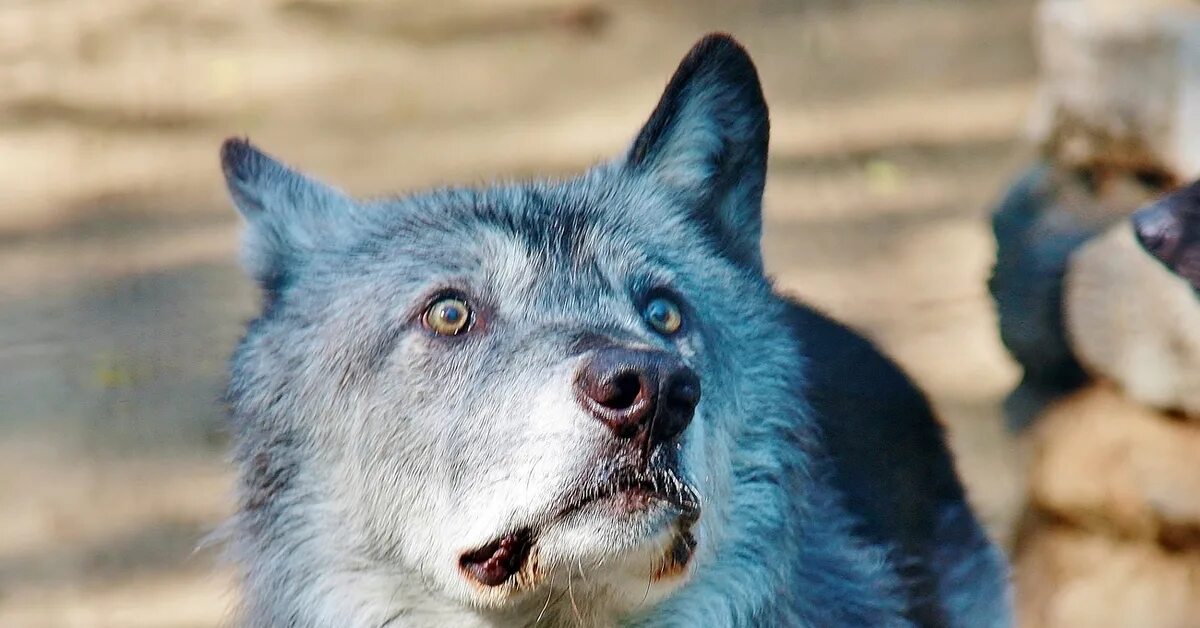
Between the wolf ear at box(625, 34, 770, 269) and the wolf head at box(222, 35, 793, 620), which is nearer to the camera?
the wolf head at box(222, 35, 793, 620)

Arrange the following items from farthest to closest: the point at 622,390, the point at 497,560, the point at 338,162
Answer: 1. the point at 338,162
2. the point at 497,560
3. the point at 622,390

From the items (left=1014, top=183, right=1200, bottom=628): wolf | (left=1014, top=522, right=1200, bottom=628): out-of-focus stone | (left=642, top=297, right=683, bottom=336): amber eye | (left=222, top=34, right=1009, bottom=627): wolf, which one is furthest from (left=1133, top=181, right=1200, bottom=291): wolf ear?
(left=642, top=297, right=683, bottom=336): amber eye

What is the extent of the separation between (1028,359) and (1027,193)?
2.26 feet

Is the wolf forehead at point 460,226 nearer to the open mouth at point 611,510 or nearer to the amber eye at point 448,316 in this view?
the amber eye at point 448,316

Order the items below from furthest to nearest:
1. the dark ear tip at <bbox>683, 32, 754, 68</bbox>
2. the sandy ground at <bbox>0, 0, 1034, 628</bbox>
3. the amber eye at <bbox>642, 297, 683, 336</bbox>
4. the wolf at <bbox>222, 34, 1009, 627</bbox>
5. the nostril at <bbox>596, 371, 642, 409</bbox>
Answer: the sandy ground at <bbox>0, 0, 1034, 628</bbox> < the dark ear tip at <bbox>683, 32, 754, 68</bbox> < the amber eye at <bbox>642, 297, 683, 336</bbox> < the wolf at <bbox>222, 34, 1009, 627</bbox> < the nostril at <bbox>596, 371, 642, 409</bbox>

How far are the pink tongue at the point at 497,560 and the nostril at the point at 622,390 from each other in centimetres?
36

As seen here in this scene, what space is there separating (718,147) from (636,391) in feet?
4.29

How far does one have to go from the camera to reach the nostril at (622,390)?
297 cm

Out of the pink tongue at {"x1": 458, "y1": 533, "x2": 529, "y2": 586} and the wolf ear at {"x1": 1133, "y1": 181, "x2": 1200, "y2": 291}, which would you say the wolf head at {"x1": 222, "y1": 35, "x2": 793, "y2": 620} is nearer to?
the pink tongue at {"x1": 458, "y1": 533, "x2": 529, "y2": 586}

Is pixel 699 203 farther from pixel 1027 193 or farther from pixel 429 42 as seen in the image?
pixel 429 42

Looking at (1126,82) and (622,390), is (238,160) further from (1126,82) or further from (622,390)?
(1126,82)

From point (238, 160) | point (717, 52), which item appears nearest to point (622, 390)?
point (717, 52)

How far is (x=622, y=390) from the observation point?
117 inches

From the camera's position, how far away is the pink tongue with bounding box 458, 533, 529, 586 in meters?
3.15
